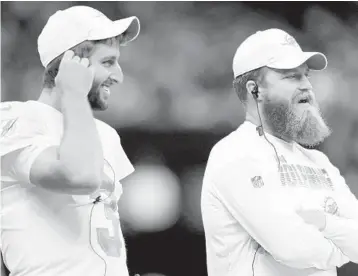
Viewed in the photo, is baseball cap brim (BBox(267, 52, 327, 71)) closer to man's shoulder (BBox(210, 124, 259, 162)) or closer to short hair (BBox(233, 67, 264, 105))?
short hair (BBox(233, 67, 264, 105))

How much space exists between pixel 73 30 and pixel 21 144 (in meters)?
0.44

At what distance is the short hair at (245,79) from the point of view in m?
2.58

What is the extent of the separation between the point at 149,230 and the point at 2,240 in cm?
161

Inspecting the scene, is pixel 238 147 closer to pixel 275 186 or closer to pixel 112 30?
pixel 275 186

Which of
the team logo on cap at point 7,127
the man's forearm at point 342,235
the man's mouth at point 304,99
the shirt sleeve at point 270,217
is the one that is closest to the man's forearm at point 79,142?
the team logo on cap at point 7,127

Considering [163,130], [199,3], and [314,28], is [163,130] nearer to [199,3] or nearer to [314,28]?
[199,3]

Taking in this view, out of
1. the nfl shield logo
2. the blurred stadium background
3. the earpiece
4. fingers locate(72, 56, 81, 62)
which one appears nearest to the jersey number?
fingers locate(72, 56, 81, 62)

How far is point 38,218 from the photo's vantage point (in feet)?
5.84

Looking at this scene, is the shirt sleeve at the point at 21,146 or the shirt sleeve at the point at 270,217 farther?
the shirt sleeve at the point at 270,217

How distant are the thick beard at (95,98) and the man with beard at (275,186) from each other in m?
0.56

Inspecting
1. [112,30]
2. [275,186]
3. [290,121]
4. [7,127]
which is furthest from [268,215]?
[7,127]

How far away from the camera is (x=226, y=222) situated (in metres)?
2.30

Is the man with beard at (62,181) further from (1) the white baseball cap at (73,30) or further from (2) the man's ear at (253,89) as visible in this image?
(2) the man's ear at (253,89)

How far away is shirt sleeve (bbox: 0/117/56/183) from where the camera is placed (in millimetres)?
1735
